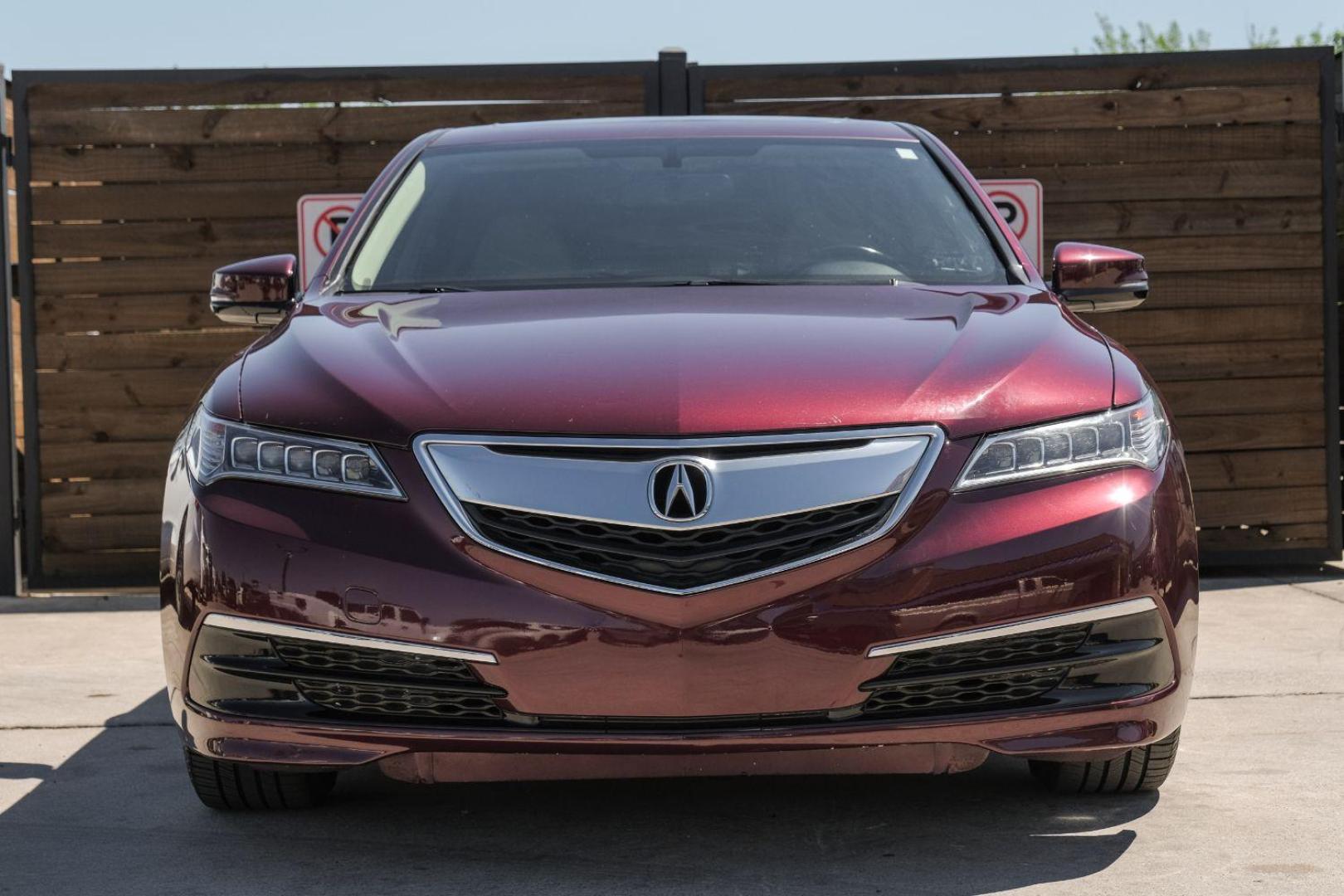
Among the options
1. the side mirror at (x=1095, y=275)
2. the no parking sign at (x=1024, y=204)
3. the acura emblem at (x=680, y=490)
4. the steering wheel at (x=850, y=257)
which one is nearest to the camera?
the acura emblem at (x=680, y=490)

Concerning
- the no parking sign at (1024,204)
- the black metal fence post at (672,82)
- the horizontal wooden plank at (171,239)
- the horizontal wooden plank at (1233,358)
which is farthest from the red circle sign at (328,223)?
the horizontal wooden plank at (1233,358)

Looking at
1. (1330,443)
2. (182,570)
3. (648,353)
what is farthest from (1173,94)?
(182,570)

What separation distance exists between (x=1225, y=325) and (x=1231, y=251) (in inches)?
13.6

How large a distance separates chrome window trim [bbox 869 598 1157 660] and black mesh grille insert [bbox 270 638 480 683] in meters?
0.73

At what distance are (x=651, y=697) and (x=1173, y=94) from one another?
6146 millimetres

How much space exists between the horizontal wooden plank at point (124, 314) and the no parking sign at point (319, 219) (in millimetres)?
565

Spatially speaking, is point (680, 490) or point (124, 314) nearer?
point (680, 490)

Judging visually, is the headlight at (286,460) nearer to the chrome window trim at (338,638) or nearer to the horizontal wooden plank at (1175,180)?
the chrome window trim at (338,638)

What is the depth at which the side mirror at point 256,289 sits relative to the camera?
4504mm

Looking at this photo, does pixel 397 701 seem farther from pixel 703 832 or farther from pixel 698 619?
pixel 703 832

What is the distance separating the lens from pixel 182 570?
337cm

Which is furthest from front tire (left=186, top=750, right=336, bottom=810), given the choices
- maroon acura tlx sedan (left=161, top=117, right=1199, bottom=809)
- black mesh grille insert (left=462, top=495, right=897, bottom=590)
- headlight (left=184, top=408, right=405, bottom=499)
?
black mesh grille insert (left=462, top=495, right=897, bottom=590)

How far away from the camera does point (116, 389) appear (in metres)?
8.22

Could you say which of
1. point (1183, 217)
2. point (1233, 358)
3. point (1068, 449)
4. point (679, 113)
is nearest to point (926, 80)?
point (679, 113)
